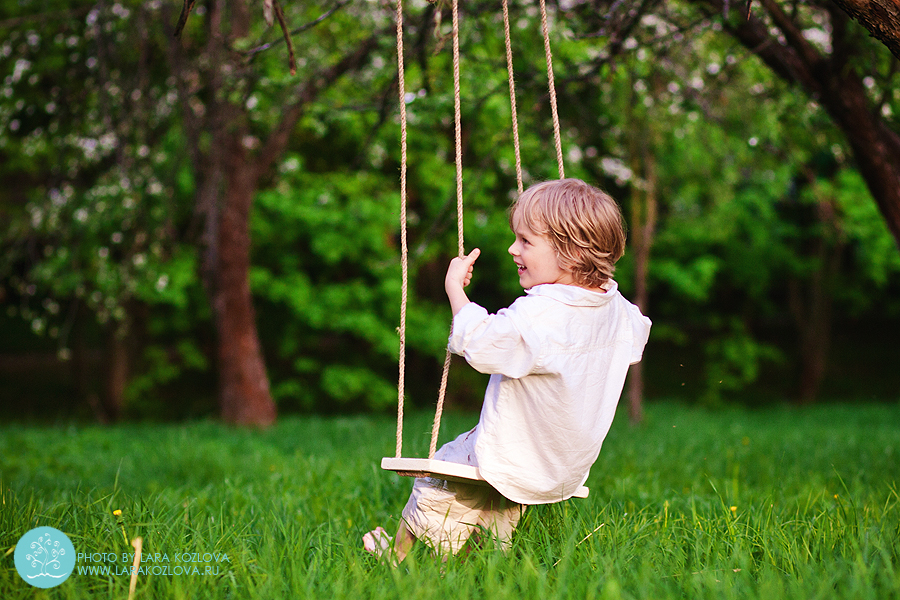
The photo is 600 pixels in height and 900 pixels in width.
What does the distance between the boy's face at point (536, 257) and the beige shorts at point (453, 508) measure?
0.58 meters

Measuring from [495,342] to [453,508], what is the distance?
2.21ft

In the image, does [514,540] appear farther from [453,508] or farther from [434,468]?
[434,468]

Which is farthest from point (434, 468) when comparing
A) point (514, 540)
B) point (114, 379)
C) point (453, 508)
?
point (114, 379)

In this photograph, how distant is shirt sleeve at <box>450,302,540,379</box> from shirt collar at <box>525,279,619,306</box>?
0.49ft

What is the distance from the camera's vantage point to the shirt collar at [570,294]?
2.08m

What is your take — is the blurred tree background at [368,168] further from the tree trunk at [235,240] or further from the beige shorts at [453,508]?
the beige shorts at [453,508]

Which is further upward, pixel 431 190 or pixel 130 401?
pixel 431 190

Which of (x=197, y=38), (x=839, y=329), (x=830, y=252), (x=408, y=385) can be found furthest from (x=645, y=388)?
(x=197, y=38)

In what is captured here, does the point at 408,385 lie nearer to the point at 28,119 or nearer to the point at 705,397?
the point at 705,397

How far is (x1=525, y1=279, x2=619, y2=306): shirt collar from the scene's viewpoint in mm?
2076

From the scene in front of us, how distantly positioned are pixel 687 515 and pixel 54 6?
9.96m

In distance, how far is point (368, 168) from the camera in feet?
32.0

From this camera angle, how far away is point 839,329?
21.7 meters

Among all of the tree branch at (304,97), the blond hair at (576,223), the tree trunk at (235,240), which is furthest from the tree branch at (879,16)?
the tree trunk at (235,240)
